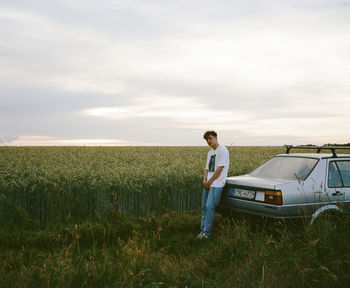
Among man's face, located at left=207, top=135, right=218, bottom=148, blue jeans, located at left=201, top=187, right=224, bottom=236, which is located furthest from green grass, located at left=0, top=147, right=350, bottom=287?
man's face, located at left=207, top=135, right=218, bottom=148

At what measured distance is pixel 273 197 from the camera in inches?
223

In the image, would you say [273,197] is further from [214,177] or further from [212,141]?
[212,141]

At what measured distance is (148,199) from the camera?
8047 mm

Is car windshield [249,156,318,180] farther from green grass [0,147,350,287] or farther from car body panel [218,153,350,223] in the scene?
green grass [0,147,350,287]

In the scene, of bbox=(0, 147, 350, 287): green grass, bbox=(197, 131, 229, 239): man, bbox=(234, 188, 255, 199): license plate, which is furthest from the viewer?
bbox=(197, 131, 229, 239): man

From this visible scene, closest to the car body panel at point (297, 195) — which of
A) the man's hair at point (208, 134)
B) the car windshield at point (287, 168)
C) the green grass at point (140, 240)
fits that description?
the car windshield at point (287, 168)

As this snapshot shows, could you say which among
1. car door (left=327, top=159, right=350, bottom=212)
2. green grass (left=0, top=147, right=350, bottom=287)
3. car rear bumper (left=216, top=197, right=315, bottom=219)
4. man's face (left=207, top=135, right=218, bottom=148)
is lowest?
green grass (left=0, top=147, right=350, bottom=287)

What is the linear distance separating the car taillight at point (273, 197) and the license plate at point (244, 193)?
1.15 feet

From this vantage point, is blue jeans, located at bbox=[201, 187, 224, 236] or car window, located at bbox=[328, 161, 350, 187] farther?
blue jeans, located at bbox=[201, 187, 224, 236]

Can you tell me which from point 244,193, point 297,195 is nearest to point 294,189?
point 297,195

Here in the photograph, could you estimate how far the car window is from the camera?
6158 millimetres

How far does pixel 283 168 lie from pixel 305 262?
2.83 metres

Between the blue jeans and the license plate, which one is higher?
the license plate

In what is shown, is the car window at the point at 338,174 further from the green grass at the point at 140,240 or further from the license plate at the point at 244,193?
the license plate at the point at 244,193
